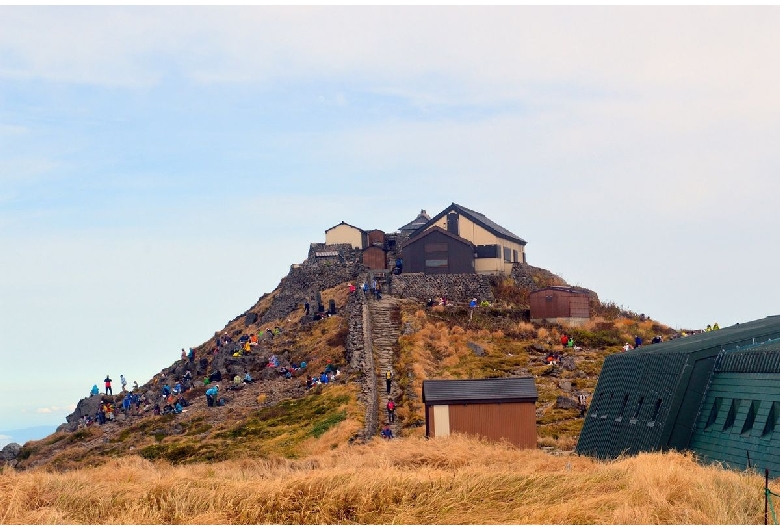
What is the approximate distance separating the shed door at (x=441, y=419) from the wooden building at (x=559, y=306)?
3227 centimetres

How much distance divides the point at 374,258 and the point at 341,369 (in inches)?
1064

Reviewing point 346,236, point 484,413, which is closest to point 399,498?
point 484,413

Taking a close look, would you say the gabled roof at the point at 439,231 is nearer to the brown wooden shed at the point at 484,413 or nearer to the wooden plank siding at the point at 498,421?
the brown wooden shed at the point at 484,413

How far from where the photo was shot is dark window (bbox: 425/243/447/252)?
7644 centimetres

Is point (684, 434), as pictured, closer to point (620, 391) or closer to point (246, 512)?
point (620, 391)

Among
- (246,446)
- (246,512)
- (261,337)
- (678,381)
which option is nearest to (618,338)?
(261,337)

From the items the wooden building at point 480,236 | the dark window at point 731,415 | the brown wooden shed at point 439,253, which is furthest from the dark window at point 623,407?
the wooden building at point 480,236

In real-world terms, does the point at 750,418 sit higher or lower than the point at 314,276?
lower

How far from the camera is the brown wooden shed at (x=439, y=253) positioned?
76125 mm

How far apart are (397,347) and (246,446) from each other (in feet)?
59.3

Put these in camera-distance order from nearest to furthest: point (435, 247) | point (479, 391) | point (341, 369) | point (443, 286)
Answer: point (479, 391) < point (341, 369) < point (443, 286) < point (435, 247)

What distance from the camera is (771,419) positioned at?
80.6ft

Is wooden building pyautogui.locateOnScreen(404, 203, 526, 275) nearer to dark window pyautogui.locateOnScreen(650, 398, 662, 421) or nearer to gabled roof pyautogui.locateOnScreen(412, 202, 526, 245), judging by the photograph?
gabled roof pyautogui.locateOnScreen(412, 202, 526, 245)

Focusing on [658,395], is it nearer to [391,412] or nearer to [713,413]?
[713,413]
